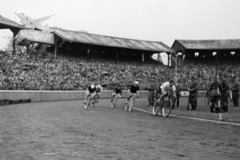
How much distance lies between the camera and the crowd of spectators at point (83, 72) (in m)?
35.0

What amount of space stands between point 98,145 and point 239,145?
299 cm

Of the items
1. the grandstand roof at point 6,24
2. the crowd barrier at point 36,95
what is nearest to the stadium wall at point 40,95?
the crowd barrier at point 36,95

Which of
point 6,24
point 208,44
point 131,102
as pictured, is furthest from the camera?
point 208,44

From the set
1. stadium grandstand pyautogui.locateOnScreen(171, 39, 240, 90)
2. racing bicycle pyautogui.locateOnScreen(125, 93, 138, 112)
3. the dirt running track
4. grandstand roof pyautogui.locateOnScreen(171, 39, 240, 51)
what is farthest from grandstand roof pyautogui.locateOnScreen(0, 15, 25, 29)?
the dirt running track

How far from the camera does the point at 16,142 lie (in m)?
7.71

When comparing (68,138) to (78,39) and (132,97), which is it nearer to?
(132,97)

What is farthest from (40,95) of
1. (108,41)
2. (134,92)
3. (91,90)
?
(108,41)

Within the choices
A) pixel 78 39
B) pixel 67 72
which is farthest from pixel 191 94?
pixel 78 39

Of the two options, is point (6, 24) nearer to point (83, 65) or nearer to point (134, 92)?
point (83, 65)

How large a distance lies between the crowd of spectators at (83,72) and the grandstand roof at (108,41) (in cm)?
251

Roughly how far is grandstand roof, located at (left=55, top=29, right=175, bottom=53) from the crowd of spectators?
2512mm

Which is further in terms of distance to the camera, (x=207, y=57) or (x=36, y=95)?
(x=207, y=57)

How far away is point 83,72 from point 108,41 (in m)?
11.3

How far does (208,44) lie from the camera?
203ft
